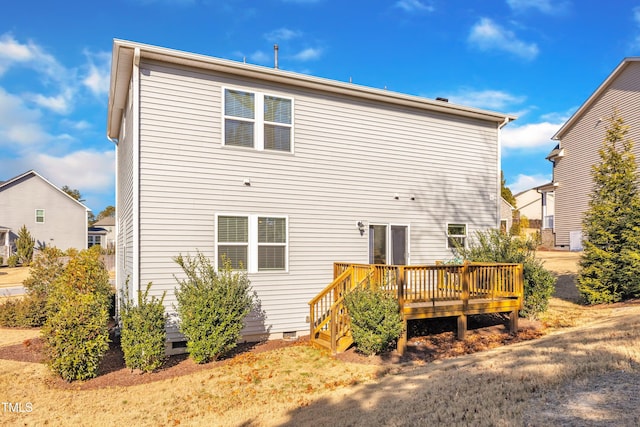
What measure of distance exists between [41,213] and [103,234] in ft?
27.5

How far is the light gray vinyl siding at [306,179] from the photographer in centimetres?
874

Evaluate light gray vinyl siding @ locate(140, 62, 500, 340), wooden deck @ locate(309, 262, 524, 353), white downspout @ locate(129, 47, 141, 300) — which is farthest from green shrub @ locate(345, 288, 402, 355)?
white downspout @ locate(129, 47, 141, 300)

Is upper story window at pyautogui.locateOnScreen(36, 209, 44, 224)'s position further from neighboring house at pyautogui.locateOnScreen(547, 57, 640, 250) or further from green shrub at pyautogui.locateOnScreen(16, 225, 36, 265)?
neighboring house at pyautogui.locateOnScreen(547, 57, 640, 250)

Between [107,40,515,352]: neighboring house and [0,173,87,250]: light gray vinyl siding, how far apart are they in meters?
24.8

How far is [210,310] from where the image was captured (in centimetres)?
796

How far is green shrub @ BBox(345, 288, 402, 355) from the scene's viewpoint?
7891 millimetres

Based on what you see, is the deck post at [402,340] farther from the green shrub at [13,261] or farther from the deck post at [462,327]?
the green shrub at [13,261]

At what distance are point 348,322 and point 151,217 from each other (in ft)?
14.6

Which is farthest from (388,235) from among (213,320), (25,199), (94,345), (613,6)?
(25,199)

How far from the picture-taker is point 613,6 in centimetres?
1609

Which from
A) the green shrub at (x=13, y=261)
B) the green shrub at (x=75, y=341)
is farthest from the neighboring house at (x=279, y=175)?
the green shrub at (x=13, y=261)

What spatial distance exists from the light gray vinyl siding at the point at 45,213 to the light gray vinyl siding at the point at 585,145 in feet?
111

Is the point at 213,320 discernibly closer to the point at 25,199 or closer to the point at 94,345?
the point at 94,345

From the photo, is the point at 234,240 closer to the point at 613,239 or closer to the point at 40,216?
the point at 613,239
